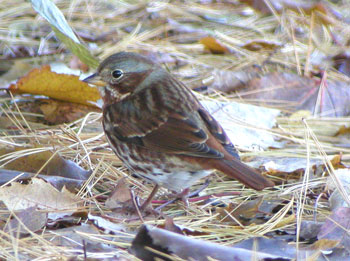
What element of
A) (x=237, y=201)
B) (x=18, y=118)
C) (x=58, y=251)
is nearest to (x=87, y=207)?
(x=58, y=251)

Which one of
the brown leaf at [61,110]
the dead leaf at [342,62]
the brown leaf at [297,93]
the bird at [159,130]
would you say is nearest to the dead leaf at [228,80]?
the brown leaf at [297,93]

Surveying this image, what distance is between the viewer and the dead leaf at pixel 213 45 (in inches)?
235

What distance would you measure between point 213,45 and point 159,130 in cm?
295

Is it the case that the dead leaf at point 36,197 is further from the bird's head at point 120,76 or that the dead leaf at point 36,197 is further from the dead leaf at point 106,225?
the bird's head at point 120,76

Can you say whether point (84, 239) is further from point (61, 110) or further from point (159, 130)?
point (61, 110)

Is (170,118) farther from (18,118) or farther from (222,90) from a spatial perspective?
(222,90)

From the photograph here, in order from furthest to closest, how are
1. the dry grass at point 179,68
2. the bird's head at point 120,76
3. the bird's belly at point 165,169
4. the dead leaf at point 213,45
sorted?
the dead leaf at point 213,45
the bird's head at point 120,76
the bird's belly at point 165,169
the dry grass at point 179,68

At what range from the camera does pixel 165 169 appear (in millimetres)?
3191

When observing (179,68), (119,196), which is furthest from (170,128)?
(179,68)

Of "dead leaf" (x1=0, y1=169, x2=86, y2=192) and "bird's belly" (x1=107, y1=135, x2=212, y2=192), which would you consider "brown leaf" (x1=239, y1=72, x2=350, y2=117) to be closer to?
"bird's belly" (x1=107, y1=135, x2=212, y2=192)

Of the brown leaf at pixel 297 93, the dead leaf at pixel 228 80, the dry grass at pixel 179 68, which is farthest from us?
the dead leaf at pixel 228 80

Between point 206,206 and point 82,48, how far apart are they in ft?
4.09

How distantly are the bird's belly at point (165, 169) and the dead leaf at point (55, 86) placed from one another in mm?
1138

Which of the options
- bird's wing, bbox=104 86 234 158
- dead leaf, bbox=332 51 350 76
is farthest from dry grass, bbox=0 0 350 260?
bird's wing, bbox=104 86 234 158
